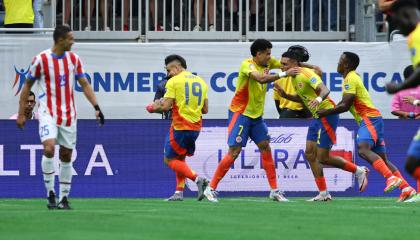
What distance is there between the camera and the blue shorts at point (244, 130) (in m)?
17.5

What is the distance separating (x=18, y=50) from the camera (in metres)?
22.1

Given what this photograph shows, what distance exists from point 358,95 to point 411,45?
22.3ft

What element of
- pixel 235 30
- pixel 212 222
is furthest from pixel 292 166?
pixel 212 222

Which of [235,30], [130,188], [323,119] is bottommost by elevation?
[130,188]

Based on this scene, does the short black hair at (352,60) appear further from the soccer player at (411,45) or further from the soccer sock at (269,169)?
the soccer player at (411,45)

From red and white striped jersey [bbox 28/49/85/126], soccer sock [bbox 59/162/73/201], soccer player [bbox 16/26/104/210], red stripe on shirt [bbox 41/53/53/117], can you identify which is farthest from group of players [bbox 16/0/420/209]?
red stripe on shirt [bbox 41/53/53/117]

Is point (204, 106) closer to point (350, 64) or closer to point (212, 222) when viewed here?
point (350, 64)

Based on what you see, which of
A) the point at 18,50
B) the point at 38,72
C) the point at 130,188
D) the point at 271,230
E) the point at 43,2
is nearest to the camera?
the point at 271,230

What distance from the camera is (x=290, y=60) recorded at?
17.9 m

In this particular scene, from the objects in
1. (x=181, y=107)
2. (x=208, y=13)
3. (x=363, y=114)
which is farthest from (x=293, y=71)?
(x=208, y=13)

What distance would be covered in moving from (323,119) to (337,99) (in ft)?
14.3

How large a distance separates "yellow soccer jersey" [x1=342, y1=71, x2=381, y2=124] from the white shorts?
492cm

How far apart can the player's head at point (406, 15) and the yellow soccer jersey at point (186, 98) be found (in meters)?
6.94

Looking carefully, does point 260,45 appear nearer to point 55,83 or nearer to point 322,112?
point 322,112
